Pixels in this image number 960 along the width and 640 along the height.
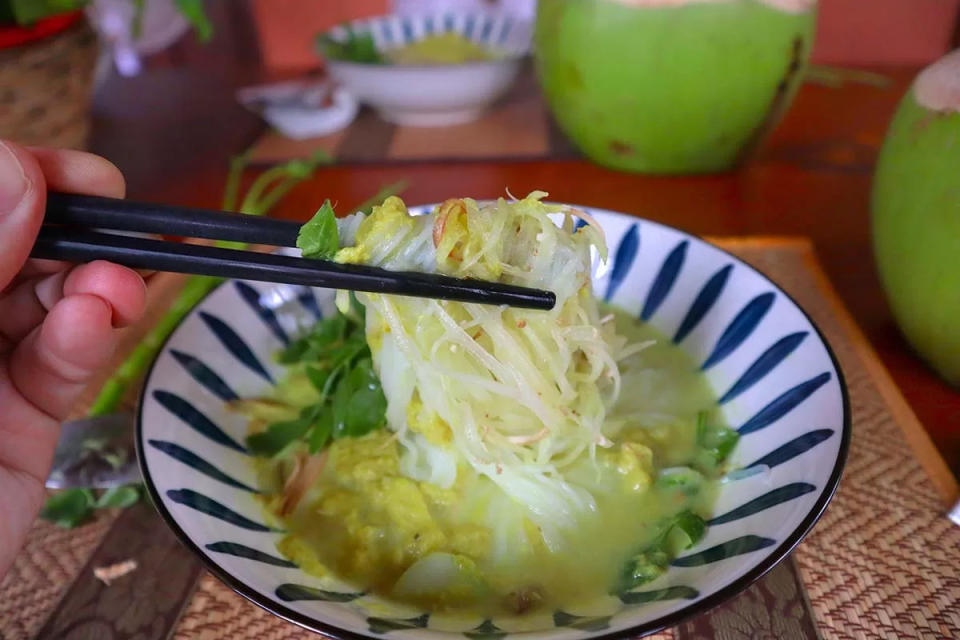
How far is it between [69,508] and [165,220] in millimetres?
462

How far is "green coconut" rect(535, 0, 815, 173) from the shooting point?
4.66 feet

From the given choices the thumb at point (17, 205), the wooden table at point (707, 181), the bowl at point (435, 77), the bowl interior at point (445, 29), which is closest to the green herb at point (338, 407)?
the thumb at point (17, 205)

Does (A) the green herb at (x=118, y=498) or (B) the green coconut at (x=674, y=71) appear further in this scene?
(B) the green coconut at (x=674, y=71)

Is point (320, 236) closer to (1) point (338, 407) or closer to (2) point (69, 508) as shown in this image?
(1) point (338, 407)

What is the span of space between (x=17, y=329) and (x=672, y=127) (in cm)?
135

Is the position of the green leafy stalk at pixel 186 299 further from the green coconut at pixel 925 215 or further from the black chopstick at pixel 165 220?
the green coconut at pixel 925 215

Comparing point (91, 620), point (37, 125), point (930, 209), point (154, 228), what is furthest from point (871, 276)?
point (37, 125)

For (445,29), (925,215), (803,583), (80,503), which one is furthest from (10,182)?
(445,29)

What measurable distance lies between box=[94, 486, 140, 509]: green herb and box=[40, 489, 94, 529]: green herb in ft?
0.05

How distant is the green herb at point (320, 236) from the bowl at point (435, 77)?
1.23 m

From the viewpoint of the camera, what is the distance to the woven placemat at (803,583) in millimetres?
768

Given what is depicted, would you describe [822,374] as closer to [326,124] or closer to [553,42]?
[553,42]

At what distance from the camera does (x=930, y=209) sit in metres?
0.97

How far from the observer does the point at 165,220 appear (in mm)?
790
